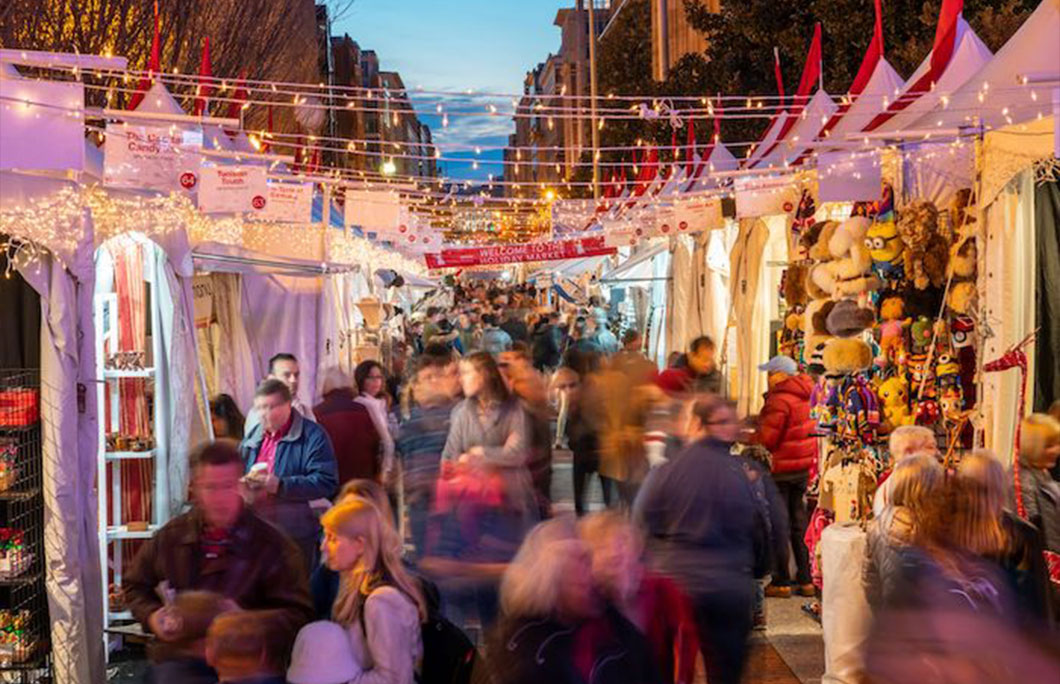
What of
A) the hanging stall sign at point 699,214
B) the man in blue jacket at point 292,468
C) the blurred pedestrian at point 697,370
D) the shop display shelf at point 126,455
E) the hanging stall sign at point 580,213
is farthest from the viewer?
the hanging stall sign at point 580,213

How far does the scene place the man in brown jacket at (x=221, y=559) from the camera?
15.9 feet

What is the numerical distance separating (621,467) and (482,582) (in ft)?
9.76

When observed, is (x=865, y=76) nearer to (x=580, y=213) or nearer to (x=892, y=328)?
(x=892, y=328)

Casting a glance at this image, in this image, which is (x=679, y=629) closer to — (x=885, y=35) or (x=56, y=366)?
(x=56, y=366)

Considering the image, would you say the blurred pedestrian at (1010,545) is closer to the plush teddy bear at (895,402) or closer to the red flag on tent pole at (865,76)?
the plush teddy bear at (895,402)

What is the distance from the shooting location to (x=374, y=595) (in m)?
4.68

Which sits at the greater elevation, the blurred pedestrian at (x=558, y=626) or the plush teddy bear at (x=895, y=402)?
the plush teddy bear at (x=895, y=402)

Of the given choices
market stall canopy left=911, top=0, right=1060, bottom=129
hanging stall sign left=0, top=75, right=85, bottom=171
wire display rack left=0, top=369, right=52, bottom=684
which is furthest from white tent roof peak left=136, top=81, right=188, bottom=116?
market stall canopy left=911, top=0, right=1060, bottom=129

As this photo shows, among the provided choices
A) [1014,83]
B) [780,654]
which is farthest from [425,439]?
[1014,83]

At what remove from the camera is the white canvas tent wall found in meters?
7.29

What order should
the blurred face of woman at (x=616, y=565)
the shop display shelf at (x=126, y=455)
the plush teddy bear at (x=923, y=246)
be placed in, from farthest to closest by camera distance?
the shop display shelf at (x=126, y=455) → the plush teddy bear at (x=923, y=246) → the blurred face of woman at (x=616, y=565)

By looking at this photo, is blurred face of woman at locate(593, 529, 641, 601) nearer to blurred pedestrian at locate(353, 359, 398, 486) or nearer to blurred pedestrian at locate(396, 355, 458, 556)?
blurred pedestrian at locate(396, 355, 458, 556)

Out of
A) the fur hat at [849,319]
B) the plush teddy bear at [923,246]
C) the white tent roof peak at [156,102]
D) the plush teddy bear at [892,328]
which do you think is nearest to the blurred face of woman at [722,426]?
the plush teddy bear at [923,246]

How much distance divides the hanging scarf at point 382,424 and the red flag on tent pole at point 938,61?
4260 mm
